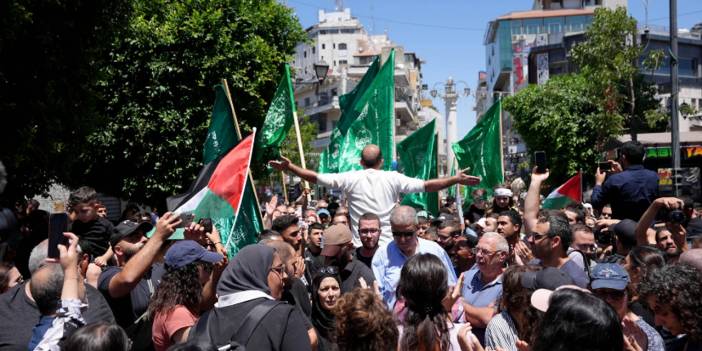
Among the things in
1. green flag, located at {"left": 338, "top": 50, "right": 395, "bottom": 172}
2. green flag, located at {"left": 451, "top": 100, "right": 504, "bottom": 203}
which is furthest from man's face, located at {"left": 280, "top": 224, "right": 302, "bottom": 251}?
green flag, located at {"left": 451, "top": 100, "right": 504, "bottom": 203}

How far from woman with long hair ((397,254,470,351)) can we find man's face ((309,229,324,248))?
11.6 feet

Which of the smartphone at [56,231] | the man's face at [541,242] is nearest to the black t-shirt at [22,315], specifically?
the smartphone at [56,231]

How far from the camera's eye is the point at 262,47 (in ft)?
73.6

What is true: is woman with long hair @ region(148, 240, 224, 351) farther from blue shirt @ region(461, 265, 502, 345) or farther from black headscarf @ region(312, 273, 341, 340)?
blue shirt @ region(461, 265, 502, 345)

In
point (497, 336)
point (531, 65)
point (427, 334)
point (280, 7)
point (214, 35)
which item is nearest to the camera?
point (427, 334)

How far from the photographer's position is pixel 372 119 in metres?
10.1

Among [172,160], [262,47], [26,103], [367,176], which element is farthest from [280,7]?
[367,176]

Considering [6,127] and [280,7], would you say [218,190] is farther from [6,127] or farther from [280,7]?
[280,7]

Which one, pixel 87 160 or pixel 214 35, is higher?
pixel 214 35

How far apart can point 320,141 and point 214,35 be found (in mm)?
59957

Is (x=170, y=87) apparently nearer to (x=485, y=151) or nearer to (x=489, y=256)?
(x=485, y=151)

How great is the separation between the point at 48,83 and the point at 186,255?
928cm

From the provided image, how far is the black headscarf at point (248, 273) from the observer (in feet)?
13.4

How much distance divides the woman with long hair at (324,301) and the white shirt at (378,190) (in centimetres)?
140
